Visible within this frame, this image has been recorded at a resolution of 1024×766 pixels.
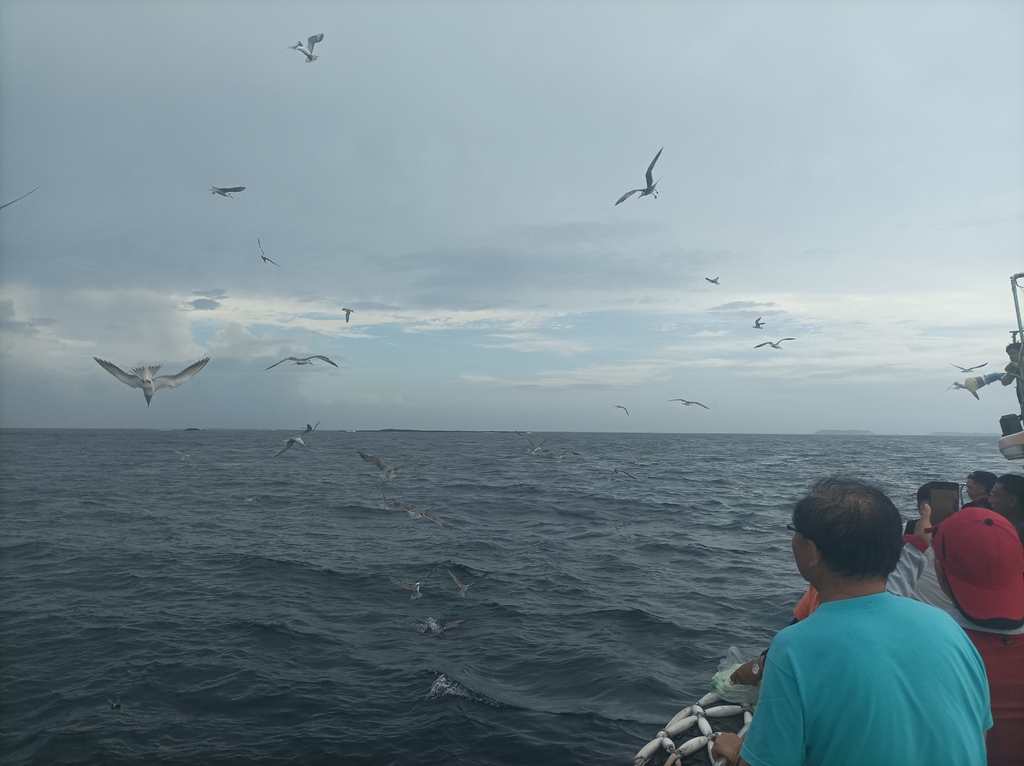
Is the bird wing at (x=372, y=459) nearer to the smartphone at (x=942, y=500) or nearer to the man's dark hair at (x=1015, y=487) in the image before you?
the smartphone at (x=942, y=500)

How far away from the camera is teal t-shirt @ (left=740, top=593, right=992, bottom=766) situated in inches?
74.2

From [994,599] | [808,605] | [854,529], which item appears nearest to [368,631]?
[808,605]

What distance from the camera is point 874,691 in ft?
6.16

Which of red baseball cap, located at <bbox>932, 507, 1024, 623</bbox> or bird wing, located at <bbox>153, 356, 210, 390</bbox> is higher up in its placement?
bird wing, located at <bbox>153, 356, 210, 390</bbox>

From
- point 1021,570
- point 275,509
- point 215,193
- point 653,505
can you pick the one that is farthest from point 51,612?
point 653,505

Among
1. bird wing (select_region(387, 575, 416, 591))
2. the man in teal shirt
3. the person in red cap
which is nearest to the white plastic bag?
the person in red cap

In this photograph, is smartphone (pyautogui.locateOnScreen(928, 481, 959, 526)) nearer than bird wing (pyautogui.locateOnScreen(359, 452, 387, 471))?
Yes

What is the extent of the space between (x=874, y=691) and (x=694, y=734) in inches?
133

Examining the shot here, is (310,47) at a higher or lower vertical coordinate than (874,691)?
higher

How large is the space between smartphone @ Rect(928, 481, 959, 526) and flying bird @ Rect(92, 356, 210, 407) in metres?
9.50

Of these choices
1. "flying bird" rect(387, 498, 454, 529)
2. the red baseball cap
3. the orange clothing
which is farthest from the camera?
"flying bird" rect(387, 498, 454, 529)

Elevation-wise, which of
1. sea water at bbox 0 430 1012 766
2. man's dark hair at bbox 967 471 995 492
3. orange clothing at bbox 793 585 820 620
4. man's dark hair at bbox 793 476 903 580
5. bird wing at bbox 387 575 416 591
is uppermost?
man's dark hair at bbox 793 476 903 580

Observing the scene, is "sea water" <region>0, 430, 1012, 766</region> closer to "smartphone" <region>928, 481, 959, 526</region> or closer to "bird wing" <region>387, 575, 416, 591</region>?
"bird wing" <region>387, 575, 416, 591</region>

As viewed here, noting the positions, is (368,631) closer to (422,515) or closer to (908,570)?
(422,515)
